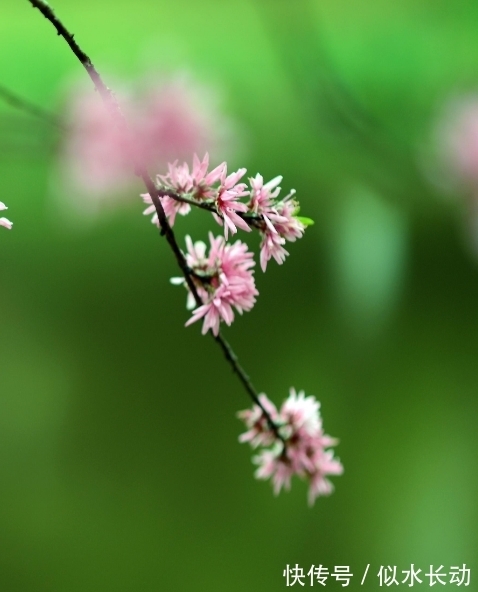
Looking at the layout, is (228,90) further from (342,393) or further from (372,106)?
(342,393)

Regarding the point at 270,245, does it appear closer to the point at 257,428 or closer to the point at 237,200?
the point at 237,200

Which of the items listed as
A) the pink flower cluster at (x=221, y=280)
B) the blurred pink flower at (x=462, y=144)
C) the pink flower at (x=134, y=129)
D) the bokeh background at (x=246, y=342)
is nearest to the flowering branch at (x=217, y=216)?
the pink flower cluster at (x=221, y=280)

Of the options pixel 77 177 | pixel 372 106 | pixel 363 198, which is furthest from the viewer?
pixel 363 198

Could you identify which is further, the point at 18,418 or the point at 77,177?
the point at 18,418

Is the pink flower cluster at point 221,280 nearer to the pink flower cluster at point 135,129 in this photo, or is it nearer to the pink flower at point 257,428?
the pink flower at point 257,428

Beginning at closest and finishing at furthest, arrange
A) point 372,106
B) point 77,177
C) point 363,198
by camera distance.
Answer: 1. point 77,177
2. point 372,106
3. point 363,198

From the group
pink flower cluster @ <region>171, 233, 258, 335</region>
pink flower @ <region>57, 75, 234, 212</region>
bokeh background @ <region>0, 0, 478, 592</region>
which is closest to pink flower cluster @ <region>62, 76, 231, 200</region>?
pink flower @ <region>57, 75, 234, 212</region>

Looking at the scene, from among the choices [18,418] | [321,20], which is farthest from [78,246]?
[321,20]
